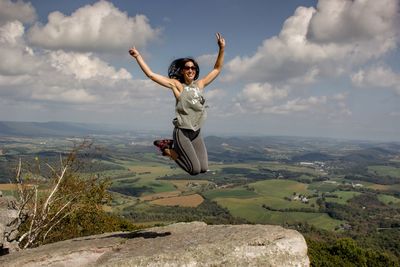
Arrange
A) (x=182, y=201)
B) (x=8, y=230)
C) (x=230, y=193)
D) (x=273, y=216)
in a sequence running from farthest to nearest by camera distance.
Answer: (x=230, y=193) → (x=182, y=201) → (x=273, y=216) → (x=8, y=230)

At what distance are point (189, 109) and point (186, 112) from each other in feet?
0.47

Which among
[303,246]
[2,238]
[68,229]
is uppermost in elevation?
[303,246]

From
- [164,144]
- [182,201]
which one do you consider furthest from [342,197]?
[164,144]

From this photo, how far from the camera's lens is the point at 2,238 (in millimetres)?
16078

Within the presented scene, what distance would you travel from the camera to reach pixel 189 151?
11008 mm

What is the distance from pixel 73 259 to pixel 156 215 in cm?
13187

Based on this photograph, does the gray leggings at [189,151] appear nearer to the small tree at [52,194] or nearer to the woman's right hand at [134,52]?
the woman's right hand at [134,52]

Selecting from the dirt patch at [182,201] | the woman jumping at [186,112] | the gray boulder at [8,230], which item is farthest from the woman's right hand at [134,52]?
the dirt patch at [182,201]

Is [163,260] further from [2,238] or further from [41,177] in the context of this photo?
[41,177]

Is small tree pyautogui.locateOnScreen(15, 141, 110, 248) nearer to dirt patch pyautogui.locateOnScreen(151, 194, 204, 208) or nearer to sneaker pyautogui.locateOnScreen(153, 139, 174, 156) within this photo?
sneaker pyautogui.locateOnScreen(153, 139, 174, 156)

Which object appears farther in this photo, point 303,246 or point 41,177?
point 41,177

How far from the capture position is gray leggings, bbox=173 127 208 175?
11.0m

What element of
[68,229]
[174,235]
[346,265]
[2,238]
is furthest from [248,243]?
[346,265]

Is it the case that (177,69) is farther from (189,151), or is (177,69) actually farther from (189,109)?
(189,151)
